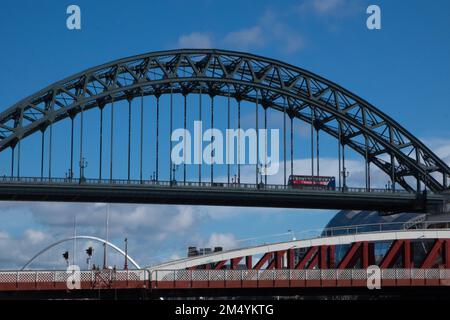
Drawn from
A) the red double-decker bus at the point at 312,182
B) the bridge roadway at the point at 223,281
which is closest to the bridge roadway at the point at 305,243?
the bridge roadway at the point at 223,281

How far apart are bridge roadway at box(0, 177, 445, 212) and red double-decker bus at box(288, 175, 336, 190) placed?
2276mm

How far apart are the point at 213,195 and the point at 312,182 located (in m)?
18.7

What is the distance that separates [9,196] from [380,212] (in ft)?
198

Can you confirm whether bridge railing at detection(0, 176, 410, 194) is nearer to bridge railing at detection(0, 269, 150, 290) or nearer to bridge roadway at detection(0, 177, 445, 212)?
bridge roadway at detection(0, 177, 445, 212)

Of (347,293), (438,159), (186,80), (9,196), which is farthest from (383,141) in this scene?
(347,293)

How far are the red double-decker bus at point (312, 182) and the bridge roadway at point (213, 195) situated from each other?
228 cm

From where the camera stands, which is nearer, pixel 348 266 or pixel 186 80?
pixel 348 266

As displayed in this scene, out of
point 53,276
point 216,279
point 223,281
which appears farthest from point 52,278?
point 223,281

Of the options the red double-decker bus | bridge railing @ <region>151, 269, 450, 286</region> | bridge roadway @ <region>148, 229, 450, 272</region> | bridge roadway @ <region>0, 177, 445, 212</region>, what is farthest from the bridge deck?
the red double-decker bus

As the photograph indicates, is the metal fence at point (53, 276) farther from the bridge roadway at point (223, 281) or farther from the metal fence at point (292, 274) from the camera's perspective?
the metal fence at point (292, 274)

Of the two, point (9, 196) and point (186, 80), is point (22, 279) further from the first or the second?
point (186, 80)

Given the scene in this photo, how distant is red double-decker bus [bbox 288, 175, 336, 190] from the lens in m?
148

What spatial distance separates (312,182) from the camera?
491 ft
